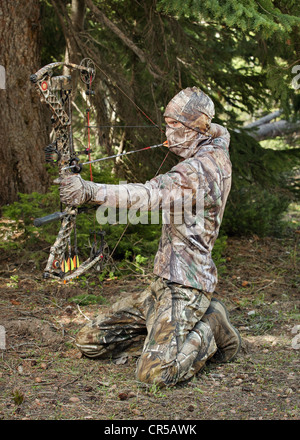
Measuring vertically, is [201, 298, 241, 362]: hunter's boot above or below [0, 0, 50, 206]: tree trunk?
below

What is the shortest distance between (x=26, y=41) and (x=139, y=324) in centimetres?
454

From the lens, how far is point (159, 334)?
3.84 meters

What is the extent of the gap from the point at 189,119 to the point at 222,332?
64.2 inches

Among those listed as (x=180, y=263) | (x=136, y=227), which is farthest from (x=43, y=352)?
(x=136, y=227)

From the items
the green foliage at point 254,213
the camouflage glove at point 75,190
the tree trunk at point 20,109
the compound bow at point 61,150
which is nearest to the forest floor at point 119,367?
the compound bow at point 61,150

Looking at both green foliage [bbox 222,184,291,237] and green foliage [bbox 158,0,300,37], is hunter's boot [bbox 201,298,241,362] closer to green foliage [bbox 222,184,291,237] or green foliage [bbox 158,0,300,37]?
green foliage [bbox 158,0,300,37]

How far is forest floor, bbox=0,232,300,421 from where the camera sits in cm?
336

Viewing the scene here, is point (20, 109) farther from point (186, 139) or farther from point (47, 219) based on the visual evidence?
point (47, 219)

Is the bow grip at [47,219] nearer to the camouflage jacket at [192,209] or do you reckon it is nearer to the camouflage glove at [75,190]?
the camouflage glove at [75,190]

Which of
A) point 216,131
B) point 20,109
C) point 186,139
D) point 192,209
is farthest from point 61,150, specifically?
point 20,109

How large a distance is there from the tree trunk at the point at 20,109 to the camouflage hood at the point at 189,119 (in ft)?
12.8

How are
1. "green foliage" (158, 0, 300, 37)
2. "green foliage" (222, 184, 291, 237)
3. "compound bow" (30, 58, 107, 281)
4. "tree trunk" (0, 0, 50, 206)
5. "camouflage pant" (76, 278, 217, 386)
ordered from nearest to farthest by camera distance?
"camouflage pant" (76, 278, 217, 386)
"compound bow" (30, 58, 107, 281)
"green foliage" (158, 0, 300, 37)
"tree trunk" (0, 0, 50, 206)
"green foliage" (222, 184, 291, 237)

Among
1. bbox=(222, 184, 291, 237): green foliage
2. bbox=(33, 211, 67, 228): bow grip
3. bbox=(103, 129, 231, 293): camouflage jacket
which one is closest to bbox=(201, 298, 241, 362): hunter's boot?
bbox=(103, 129, 231, 293): camouflage jacket

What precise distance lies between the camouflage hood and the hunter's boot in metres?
1.21
